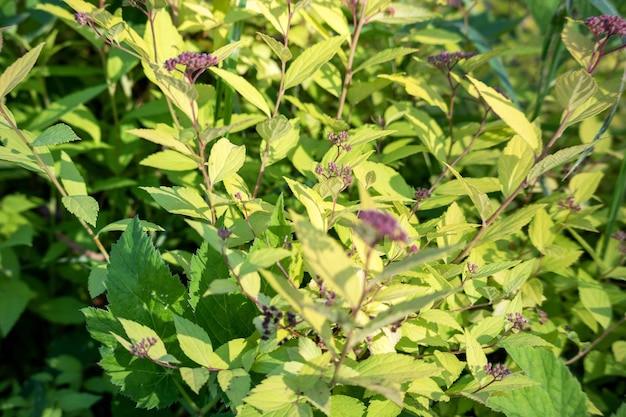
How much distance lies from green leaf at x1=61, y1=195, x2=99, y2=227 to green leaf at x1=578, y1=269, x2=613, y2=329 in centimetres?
76

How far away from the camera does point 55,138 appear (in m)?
0.75

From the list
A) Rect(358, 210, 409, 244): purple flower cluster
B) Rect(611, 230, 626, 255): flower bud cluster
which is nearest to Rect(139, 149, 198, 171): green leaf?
Rect(358, 210, 409, 244): purple flower cluster

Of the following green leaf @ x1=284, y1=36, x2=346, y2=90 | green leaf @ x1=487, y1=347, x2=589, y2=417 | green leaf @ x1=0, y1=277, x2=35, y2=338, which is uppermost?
green leaf @ x1=284, y1=36, x2=346, y2=90

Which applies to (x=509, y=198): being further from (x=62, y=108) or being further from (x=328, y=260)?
(x=62, y=108)

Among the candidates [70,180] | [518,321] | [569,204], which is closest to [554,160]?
[518,321]

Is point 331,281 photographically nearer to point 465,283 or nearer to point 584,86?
point 465,283

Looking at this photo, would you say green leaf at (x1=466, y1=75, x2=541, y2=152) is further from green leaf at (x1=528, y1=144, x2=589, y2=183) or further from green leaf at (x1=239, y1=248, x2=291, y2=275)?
green leaf at (x1=239, y1=248, x2=291, y2=275)

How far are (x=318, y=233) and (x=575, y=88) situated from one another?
0.45 m

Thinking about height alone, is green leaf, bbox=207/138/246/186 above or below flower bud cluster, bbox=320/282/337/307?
above

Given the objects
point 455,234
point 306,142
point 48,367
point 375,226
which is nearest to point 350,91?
point 306,142

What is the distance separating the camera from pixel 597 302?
37.3 inches

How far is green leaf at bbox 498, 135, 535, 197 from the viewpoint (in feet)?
2.59

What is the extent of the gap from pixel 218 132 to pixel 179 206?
0.42ft

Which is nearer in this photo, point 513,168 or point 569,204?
point 513,168
